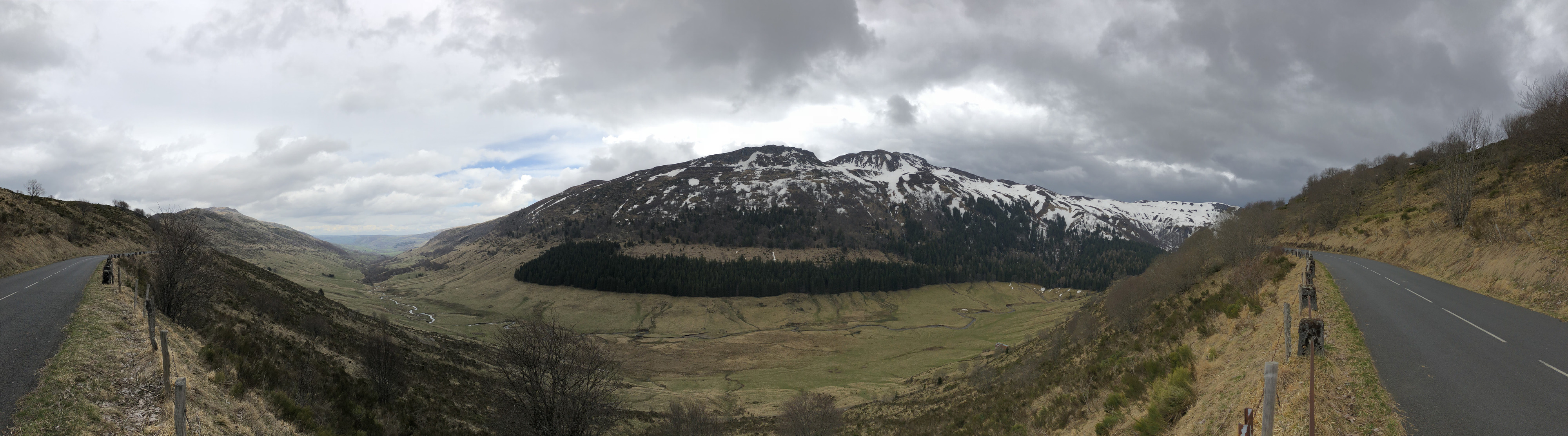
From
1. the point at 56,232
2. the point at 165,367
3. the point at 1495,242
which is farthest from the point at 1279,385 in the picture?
the point at 56,232

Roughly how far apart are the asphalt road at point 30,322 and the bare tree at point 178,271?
2.49 metres

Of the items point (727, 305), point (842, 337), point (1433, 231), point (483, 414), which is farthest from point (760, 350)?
point (1433, 231)

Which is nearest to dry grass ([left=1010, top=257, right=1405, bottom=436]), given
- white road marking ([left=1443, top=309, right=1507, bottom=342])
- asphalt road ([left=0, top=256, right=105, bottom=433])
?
white road marking ([left=1443, top=309, right=1507, bottom=342])

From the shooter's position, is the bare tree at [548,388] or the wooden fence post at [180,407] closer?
the wooden fence post at [180,407]

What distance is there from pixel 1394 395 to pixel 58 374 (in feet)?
102

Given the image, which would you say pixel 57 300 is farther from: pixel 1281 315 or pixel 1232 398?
pixel 1281 315

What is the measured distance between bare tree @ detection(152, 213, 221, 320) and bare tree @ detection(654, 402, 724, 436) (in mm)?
28945

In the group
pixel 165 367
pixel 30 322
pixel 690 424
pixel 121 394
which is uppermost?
pixel 30 322

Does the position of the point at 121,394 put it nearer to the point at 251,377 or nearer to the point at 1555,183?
the point at 251,377

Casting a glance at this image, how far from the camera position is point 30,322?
17984 mm

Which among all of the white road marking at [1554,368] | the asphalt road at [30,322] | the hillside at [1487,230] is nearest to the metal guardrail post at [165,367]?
the asphalt road at [30,322]

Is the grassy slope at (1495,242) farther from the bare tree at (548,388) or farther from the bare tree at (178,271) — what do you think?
the bare tree at (178,271)

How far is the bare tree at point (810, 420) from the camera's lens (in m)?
43.4

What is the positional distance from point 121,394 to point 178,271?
60.1ft
